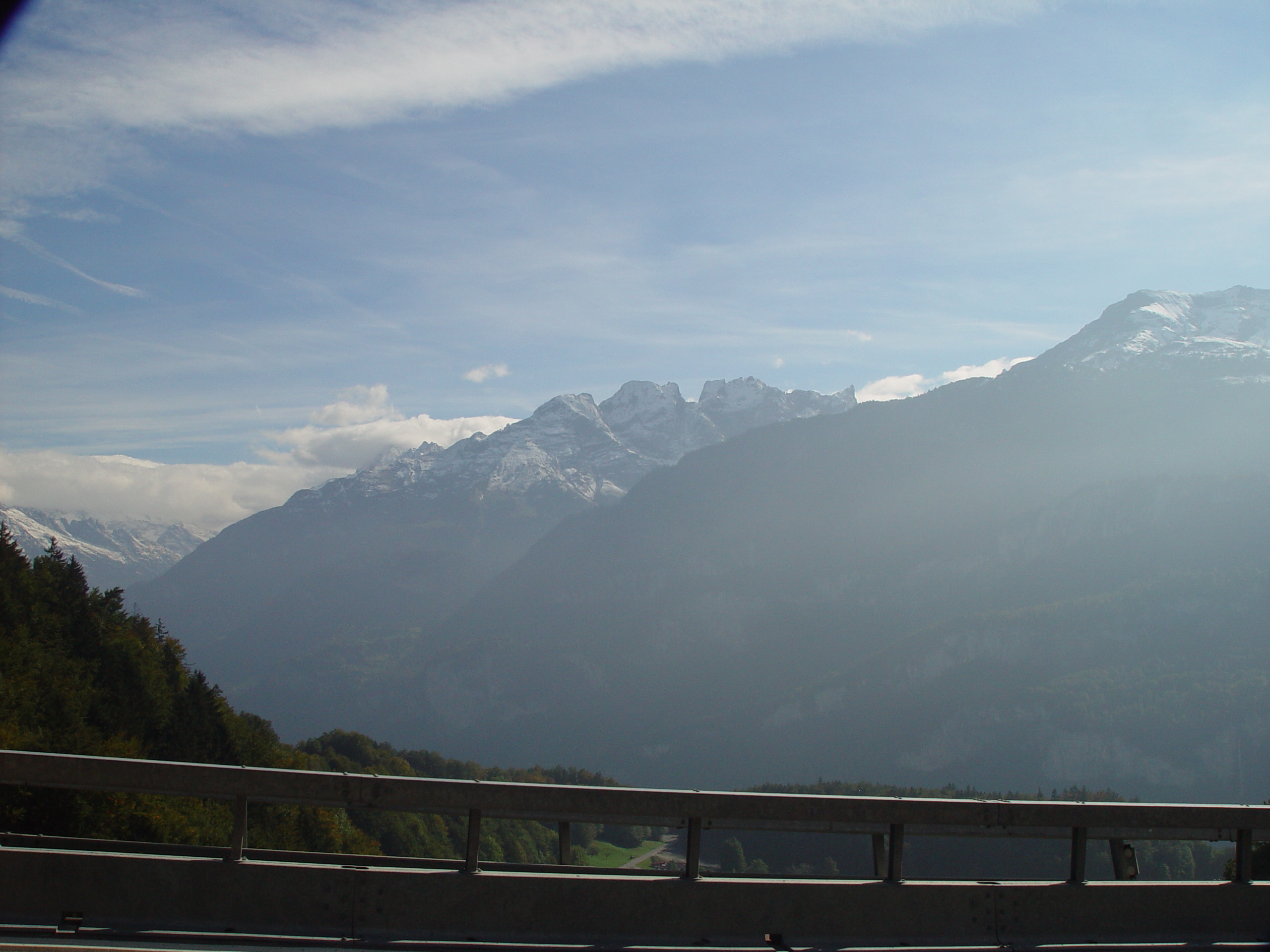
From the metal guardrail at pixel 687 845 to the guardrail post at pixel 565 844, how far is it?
26 millimetres

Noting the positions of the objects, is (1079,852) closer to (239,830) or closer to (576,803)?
(576,803)

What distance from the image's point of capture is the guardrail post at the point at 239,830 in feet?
26.7

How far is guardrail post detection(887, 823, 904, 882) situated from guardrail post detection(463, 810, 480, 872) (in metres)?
3.87

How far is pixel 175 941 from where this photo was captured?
7895 mm

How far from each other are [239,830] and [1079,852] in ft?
25.4

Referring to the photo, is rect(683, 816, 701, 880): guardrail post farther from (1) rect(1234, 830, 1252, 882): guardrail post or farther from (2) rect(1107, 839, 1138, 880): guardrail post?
(1) rect(1234, 830, 1252, 882): guardrail post

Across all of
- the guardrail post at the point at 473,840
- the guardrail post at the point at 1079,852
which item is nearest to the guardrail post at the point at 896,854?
the guardrail post at the point at 1079,852

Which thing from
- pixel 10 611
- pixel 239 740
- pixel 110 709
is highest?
pixel 10 611

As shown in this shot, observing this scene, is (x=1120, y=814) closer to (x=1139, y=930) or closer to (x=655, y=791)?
(x=1139, y=930)

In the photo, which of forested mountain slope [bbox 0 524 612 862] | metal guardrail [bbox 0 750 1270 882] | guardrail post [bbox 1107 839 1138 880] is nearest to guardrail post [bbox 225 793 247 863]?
metal guardrail [bbox 0 750 1270 882]

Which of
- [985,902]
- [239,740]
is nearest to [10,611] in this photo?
[239,740]

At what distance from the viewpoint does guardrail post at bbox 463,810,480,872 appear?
8055mm

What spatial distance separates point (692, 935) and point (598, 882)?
38.1 inches

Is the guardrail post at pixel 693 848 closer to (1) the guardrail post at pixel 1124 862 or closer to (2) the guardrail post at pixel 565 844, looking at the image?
(2) the guardrail post at pixel 565 844
